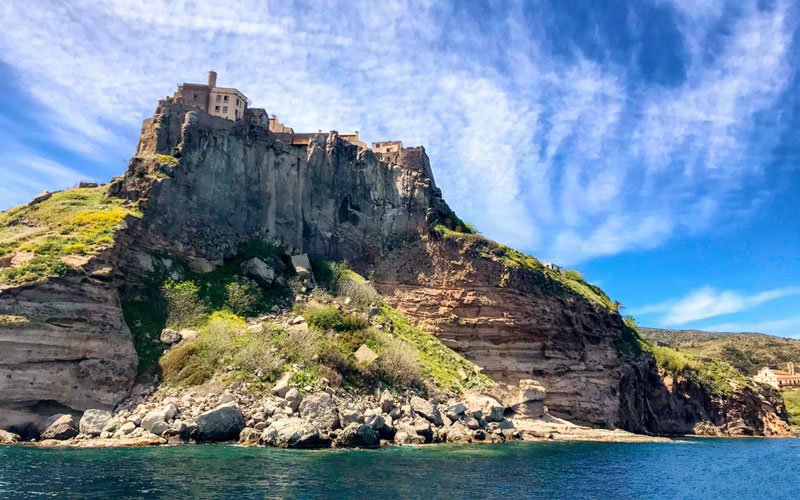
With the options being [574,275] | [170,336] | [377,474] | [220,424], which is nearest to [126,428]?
[220,424]

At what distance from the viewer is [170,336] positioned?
3956cm

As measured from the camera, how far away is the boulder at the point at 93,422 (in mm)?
30969

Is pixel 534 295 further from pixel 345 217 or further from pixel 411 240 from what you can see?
pixel 345 217

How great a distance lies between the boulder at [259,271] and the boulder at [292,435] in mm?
19415

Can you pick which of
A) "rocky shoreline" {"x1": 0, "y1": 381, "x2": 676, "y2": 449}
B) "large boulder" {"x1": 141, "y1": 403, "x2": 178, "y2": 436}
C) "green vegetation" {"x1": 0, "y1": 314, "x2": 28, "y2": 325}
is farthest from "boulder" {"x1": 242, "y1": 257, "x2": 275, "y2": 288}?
"green vegetation" {"x1": 0, "y1": 314, "x2": 28, "y2": 325}

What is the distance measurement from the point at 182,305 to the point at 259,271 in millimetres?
7995

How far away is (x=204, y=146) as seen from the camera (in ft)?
169

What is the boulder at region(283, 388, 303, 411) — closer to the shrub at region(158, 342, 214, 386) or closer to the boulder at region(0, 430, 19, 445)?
the shrub at region(158, 342, 214, 386)

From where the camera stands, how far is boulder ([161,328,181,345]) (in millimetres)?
39312

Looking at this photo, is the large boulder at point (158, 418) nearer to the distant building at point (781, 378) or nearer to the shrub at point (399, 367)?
the shrub at point (399, 367)

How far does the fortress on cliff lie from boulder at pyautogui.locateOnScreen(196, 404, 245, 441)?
32987mm

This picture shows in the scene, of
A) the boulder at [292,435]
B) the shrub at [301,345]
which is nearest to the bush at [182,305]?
the shrub at [301,345]

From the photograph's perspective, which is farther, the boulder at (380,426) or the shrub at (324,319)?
the shrub at (324,319)

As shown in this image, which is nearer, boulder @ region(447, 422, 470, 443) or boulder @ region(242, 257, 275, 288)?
boulder @ region(447, 422, 470, 443)
